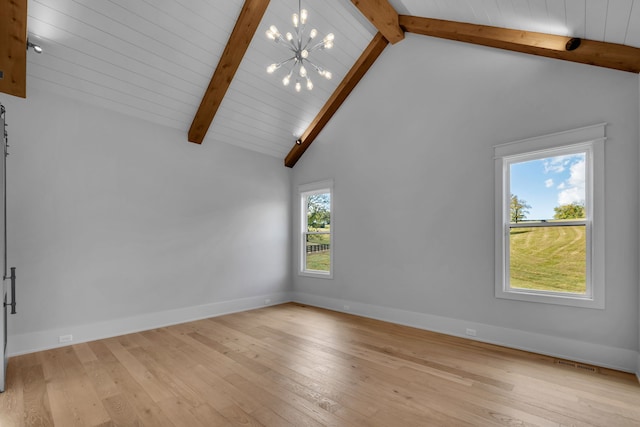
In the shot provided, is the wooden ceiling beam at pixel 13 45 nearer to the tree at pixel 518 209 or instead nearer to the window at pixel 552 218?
the window at pixel 552 218

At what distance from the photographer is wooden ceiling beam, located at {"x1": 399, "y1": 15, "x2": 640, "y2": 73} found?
2840 mm

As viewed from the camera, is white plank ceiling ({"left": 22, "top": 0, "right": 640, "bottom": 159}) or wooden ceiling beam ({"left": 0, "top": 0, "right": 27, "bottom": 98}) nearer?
wooden ceiling beam ({"left": 0, "top": 0, "right": 27, "bottom": 98})

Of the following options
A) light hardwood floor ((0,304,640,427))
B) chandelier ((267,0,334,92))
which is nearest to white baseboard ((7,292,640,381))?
light hardwood floor ((0,304,640,427))

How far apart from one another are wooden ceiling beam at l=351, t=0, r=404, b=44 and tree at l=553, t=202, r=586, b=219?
3116 millimetres

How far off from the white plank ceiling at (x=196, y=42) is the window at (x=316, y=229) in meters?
1.64

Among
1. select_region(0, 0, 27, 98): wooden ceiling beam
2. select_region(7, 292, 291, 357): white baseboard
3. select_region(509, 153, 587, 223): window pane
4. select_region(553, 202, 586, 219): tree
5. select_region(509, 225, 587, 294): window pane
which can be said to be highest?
select_region(0, 0, 27, 98): wooden ceiling beam

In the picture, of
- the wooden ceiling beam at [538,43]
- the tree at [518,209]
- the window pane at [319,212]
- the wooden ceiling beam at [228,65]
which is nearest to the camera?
the wooden ceiling beam at [538,43]

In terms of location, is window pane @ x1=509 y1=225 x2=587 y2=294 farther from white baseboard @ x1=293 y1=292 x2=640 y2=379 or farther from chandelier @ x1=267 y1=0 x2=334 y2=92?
chandelier @ x1=267 y1=0 x2=334 y2=92

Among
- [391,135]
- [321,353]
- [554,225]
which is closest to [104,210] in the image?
[321,353]

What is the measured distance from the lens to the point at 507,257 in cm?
367

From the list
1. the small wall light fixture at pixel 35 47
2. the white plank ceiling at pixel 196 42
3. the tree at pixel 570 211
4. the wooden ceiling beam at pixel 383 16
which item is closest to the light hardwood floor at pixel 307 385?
the tree at pixel 570 211

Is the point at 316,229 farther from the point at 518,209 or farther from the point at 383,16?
the point at 383,16

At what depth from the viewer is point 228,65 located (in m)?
4.11

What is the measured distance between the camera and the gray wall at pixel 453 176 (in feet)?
9.85
